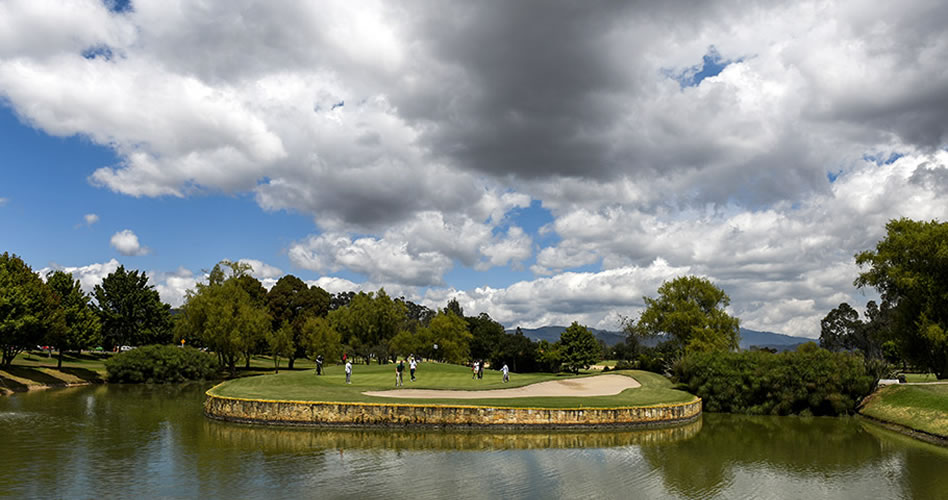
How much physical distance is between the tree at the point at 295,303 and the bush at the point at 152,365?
26.9 meters

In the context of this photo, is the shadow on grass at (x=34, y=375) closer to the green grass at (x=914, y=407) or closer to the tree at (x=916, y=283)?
the green grass at (x=914, y=407)

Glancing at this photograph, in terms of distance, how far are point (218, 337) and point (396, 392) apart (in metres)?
32.7

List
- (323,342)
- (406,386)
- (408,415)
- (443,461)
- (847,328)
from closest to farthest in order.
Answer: (443,461), (408,415), (406,386), (323,342), (847,328)

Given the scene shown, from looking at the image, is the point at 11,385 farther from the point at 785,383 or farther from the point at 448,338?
the point at 785,383

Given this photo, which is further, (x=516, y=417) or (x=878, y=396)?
(x=878, y=396)

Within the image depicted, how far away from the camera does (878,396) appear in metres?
39.4

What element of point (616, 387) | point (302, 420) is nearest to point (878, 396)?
point (616, 387)

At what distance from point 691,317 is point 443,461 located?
45.8 metres

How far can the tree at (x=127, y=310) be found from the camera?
79.3 meters

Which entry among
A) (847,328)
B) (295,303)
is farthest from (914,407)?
(847,328)

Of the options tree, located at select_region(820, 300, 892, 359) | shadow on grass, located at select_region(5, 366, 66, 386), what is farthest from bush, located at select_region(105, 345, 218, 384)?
tree, located at select_region(820, 300, 892, 359)

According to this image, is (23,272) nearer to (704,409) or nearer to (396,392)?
(396,392)

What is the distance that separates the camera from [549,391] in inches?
1523

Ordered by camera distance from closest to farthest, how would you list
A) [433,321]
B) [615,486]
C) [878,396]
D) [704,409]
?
[615,486] < [878,396] < [704,409] < [433,321]
